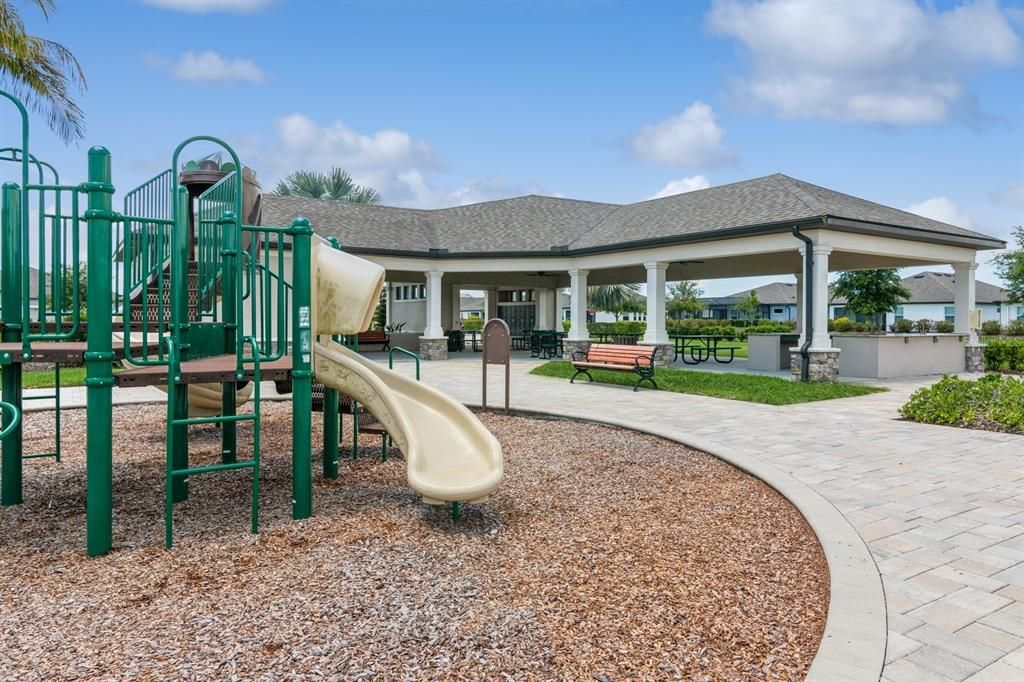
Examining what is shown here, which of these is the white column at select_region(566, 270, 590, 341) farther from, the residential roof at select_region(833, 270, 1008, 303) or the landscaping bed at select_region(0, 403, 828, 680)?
the residential roof at select_region(833, 270, 1008, 303)

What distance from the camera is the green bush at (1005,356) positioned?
17172mm

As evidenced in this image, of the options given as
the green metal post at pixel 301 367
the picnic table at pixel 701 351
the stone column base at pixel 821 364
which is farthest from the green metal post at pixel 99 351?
the picnic table at pixel 701 351

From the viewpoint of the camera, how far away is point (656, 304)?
57.0 feet

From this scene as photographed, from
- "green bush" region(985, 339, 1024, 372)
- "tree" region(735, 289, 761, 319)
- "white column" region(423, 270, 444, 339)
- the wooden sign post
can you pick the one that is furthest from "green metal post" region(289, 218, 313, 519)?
"tree" region(735, 289, 761, 319)

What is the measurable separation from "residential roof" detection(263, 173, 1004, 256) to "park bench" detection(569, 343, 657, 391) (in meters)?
4.06

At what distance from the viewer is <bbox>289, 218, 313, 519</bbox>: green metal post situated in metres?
4.50

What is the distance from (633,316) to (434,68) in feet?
199

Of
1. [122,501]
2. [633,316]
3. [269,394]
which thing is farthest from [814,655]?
[633,316]

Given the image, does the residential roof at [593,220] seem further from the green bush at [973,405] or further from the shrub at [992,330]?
the shrub at [992,330]

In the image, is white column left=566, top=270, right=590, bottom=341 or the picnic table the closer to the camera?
the picnic table

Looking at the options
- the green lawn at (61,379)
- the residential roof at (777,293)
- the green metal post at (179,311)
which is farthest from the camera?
the residential roof at (777,293)

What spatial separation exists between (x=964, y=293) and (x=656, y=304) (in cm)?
796

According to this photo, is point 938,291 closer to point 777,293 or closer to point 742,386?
point 777,293

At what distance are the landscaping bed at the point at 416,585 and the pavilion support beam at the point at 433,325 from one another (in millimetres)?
15509
